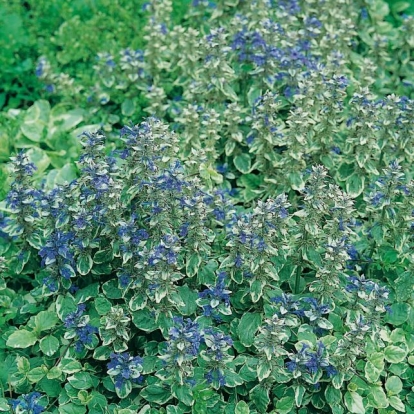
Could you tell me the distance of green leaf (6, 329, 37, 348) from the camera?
14.1 ft

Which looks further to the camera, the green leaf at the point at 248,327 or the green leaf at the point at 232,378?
the green leaf at the point at 248,327

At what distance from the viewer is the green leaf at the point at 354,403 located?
3.96 meters

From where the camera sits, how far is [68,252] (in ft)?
14.1

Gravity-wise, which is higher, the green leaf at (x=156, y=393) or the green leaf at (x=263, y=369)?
the green leaf at (x=263, y=369)

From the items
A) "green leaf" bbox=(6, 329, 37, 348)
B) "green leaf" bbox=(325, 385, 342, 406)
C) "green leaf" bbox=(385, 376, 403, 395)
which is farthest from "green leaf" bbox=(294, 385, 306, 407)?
"green leaf" bbox=(6, 329, 37, 348)

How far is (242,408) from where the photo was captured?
3945mm

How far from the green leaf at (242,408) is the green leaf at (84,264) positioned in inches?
46.2

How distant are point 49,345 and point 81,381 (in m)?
0.32

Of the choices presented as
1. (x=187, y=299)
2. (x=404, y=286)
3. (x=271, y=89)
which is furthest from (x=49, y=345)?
(x=271, y=89)

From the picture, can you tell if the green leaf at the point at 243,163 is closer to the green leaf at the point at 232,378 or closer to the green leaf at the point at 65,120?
the green leaf at the point at 65,120

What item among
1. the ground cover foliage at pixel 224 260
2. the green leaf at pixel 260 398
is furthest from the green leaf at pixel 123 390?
the green leaf at pixel 260 398

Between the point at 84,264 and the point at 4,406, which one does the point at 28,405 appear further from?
the point at 84,264

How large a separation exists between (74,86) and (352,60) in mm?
2331

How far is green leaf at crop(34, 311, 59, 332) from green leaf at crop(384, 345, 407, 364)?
196 cm
